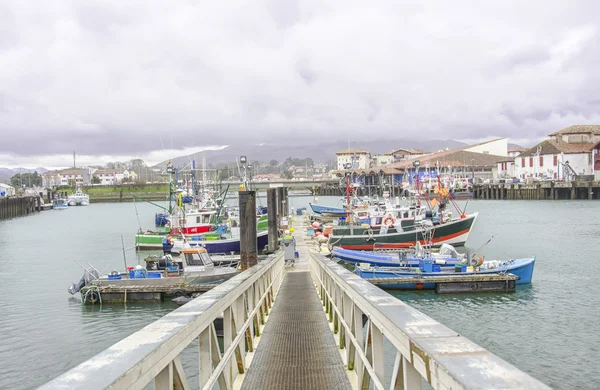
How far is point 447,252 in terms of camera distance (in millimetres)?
28078

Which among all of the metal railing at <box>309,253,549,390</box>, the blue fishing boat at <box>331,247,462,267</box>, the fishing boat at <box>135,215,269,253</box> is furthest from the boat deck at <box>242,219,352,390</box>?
the fishing boat at <box>135,215,269,253</box>

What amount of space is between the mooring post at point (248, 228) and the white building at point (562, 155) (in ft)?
340

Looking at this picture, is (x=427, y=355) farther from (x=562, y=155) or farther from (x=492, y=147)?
(x=492, y=147)

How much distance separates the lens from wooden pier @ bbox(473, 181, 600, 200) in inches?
3809

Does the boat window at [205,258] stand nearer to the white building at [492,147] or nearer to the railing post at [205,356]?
the railing post at [205,356]

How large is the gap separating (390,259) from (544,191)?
8599 centimetres

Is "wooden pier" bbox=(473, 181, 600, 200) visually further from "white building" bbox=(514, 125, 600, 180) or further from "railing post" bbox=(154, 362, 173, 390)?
"railing post" bbox=(154, 362, 173, 390)

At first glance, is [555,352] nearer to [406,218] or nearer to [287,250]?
[287,250]

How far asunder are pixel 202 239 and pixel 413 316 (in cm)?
3450

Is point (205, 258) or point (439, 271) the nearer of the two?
point (205, 258)

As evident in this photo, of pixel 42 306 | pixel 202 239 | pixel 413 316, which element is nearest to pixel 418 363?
pixel 413 316

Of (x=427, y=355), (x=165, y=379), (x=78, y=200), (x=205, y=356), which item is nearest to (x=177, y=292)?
(x=205, y=356)

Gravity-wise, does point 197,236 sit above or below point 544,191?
below

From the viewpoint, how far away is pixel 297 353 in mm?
7918
